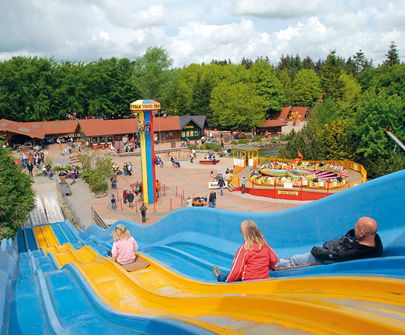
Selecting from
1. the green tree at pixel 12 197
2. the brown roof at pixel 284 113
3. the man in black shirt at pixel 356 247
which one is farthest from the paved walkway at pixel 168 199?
the brown roof at pixel 284 113

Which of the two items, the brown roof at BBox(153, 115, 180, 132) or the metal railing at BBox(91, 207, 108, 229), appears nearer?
the metal railing at BBox(91, 207, 108, 229)

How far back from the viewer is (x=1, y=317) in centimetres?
520

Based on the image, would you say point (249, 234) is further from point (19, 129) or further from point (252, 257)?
point (19, 129)

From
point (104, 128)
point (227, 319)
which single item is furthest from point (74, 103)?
point (227, 319)

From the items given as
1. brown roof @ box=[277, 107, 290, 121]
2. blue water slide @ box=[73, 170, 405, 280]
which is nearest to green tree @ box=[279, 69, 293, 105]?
brown roof @ box=[277, 107, 290, 121]

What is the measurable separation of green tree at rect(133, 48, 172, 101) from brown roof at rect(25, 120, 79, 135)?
Result: 21477 millimetres

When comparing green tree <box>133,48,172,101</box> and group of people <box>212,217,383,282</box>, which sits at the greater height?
green tree <box>133,48,172,101</box>

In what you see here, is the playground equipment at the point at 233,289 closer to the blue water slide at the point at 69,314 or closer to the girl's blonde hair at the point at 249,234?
the blue water slide at the point at 69,314

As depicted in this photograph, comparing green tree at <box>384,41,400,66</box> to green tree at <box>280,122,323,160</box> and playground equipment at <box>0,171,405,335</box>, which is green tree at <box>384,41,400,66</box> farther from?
playground equipment at <box>0,171,405,335</box>

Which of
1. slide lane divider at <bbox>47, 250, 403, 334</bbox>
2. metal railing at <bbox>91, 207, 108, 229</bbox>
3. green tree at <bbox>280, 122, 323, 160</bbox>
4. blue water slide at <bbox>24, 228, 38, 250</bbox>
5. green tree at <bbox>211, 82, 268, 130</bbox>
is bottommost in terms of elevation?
blue water slide at <bbox>24, 228, 38, 250</bbox>

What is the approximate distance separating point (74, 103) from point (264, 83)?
34063 mm

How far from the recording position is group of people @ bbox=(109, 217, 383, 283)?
5168 millimetres

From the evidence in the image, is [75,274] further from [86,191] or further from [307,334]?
[86,191]

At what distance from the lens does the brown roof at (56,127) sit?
5291 centimetres
